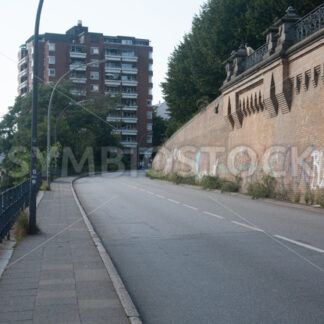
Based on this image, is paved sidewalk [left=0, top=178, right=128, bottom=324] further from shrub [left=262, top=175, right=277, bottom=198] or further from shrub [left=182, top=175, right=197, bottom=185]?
shrub [left=182, top=175, right=197, bottom=185]

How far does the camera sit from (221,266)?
770cm

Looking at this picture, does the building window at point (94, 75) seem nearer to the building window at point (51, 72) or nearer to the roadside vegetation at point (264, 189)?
the building window at point (51, 72)

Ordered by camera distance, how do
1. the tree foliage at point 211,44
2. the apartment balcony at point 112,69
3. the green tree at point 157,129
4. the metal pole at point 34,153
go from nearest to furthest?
1. the metal pole at point 34,153
2. the tree foliage at point 211,44
3. the apartment balcony at point 112,69
4. the green tree at point 157,129

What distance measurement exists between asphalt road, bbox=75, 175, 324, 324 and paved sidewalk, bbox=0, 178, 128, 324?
1.34 ft

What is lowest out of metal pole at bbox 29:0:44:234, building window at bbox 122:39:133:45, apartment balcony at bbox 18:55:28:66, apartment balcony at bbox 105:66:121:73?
metal pole at bbox 29:0:44:234

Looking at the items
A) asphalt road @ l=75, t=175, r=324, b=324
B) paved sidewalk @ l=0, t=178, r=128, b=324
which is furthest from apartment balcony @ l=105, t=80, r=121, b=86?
paved sidewalk @ l=0, t=178, r=128, b=324

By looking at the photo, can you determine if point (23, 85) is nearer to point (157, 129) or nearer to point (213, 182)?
point (157, 129)

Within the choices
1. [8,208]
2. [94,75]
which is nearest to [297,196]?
[8,208]

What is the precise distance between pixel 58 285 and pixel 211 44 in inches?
1477

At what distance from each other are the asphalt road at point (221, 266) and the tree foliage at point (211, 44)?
24.1 m

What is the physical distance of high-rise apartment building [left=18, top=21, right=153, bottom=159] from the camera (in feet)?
356

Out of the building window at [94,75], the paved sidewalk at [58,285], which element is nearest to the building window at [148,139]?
the building window at [94,75]

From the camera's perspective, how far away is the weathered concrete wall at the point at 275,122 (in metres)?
18.9

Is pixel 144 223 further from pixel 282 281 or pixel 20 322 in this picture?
pixel 20 322
